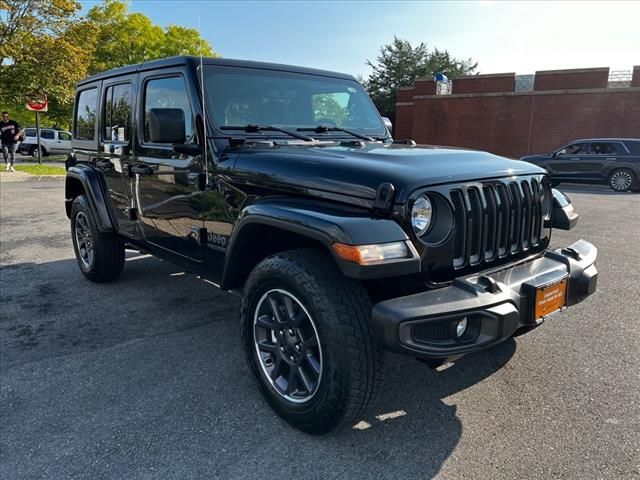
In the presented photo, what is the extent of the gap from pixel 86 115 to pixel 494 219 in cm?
427

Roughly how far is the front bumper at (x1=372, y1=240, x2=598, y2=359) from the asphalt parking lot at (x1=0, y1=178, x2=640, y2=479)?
0.61m

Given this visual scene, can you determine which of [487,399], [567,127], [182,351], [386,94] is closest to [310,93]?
[182,351]

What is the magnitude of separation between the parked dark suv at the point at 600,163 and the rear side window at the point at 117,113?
1323 centimetres

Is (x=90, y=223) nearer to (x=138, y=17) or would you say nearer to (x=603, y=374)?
(x=603, y=374)

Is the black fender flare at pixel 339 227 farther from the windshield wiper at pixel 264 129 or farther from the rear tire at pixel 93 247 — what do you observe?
the rear tire at pixel 93 247

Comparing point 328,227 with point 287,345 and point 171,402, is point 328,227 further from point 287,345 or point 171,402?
point 171,402

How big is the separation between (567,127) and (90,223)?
25062 millimetres

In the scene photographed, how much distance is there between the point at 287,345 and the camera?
8.84ft

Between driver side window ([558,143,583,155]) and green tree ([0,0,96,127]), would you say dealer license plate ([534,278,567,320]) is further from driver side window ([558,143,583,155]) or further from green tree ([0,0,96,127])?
green tree ([0,0,96,127])

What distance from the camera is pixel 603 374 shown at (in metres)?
3.23

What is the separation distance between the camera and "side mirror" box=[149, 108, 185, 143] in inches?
121

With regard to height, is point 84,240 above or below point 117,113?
below

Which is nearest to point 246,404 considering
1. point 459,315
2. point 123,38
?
point 459,315

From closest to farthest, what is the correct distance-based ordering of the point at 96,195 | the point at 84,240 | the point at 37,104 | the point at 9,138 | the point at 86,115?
the point at 96,195, the point at 86,115, the point at 84,240, the point at 9,138, the point at 37,104
